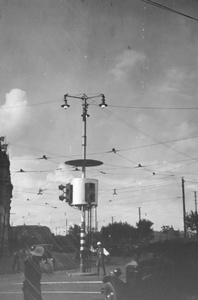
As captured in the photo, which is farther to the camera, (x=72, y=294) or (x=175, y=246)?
(x=72, y=294)

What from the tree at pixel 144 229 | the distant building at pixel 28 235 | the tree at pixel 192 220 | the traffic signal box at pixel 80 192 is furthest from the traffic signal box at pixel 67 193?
the tree at pixel 144 229

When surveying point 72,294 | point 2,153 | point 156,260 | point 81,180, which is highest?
point 2,153

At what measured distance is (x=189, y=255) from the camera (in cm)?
668

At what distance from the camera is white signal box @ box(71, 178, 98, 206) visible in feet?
59.1

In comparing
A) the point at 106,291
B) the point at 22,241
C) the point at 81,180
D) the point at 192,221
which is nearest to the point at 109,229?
the point at 192,221

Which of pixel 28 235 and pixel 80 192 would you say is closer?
pixel 80 192

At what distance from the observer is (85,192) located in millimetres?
18266

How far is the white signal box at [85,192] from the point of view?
18014 millimetres

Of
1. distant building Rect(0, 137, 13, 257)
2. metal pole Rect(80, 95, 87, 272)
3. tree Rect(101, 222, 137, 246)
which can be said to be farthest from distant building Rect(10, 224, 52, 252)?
tree Rect(101, 222, 137, 246)

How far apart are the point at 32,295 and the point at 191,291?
11.6ft

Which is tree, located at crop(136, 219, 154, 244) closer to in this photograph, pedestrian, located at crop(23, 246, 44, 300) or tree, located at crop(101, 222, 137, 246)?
tree, located at crop(101, 222, 137, 246)

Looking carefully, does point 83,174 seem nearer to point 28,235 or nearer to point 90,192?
point 90,192

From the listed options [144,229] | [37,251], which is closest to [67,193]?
[37,251]

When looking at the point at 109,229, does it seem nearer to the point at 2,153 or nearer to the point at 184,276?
the point at 2,153
